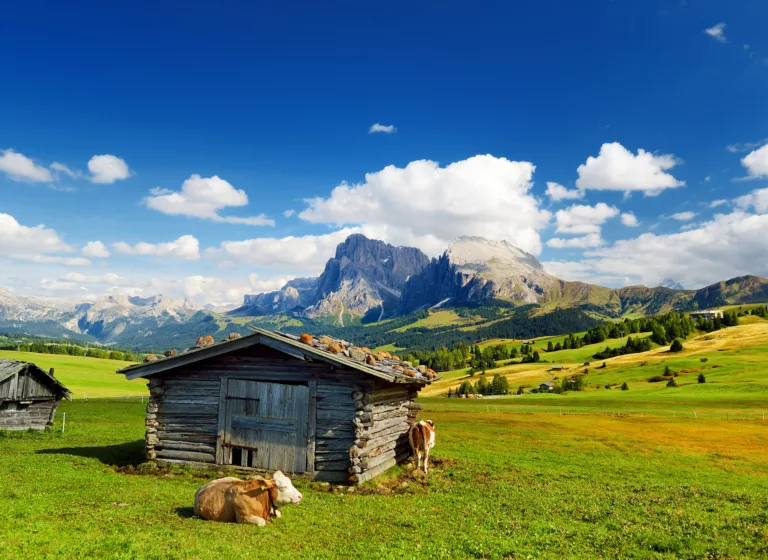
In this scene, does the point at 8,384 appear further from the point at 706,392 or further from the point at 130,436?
the point at 706,392

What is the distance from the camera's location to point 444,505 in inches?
701

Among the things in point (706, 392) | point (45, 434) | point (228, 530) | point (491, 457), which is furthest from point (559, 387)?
point (228, 530)

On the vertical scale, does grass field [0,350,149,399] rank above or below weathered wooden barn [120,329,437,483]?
below

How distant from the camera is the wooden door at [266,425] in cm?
2139

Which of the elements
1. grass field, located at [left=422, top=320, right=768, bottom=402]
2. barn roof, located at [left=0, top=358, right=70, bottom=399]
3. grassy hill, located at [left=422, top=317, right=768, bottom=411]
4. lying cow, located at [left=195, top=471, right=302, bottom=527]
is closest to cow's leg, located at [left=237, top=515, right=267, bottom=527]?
lying cow, located at [left=195, top=471, right=302, bottom=527]

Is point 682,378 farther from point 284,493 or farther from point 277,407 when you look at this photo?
point 284,493

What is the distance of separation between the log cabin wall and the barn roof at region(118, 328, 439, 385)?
0.62m

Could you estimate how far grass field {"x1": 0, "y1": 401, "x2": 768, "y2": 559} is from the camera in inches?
476

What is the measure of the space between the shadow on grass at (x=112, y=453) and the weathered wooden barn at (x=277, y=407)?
2025mm

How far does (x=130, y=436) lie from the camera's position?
117 feet

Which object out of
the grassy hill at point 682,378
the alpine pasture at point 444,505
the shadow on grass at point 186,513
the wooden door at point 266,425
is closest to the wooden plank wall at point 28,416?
the alpine pasture at point 444,505

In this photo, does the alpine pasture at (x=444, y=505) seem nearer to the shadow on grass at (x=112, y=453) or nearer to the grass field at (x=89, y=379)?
the shadow on grass at (x=112, y=453)

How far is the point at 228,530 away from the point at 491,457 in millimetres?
20969

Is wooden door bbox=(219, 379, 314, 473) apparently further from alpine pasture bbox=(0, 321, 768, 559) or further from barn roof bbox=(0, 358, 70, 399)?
barn roof bbox=(0, 358, 70, 399)
